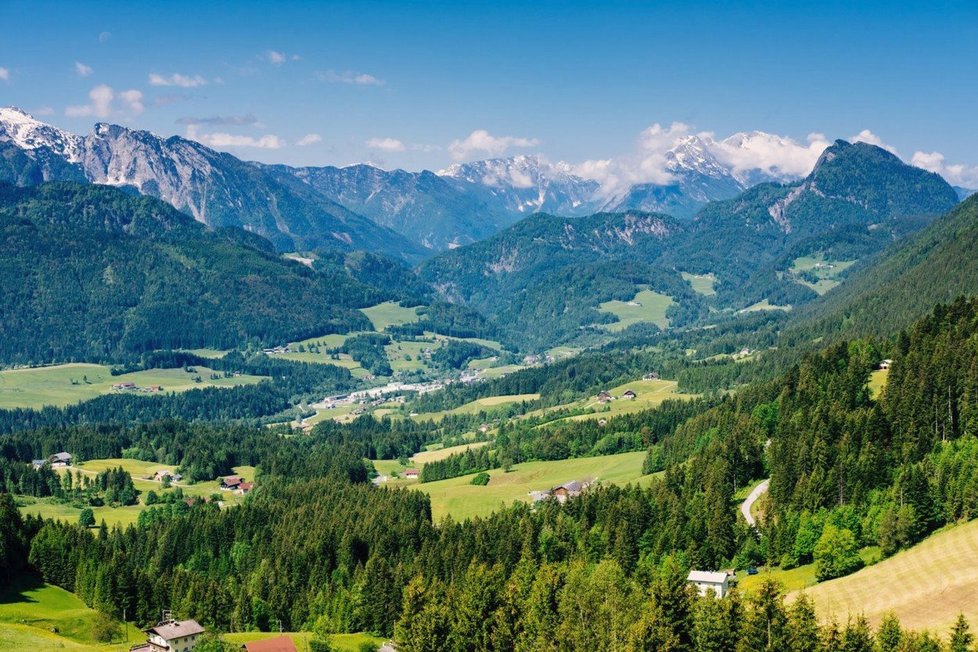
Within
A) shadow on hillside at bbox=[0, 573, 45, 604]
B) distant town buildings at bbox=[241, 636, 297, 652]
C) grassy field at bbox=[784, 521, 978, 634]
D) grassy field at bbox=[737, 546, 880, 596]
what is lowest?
distant town buildings at bbox=[241, 636, 297, 652]

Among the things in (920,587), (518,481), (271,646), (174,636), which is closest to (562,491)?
(518,481)

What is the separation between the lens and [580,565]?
8706 centimetres

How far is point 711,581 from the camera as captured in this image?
8706cm

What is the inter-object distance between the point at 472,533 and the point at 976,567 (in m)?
53.9

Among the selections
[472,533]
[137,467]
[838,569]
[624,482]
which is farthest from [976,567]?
[137,467]

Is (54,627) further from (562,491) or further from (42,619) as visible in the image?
(562,491)

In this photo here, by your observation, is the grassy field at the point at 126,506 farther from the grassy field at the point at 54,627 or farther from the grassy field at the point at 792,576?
the grassy field at the point at 792,576

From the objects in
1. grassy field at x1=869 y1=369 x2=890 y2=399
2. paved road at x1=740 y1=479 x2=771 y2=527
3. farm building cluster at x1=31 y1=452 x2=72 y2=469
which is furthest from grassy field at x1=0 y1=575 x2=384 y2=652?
farm building cluster at x1=31 y1=452 x2=72 y2=469

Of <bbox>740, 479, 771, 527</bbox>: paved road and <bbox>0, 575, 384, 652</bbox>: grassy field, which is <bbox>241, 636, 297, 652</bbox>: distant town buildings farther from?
<bbox>740, 479, 771, 527</bbox>: paved road

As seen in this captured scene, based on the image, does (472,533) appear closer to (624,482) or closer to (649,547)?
(649,547)

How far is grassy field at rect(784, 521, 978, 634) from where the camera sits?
7138cm

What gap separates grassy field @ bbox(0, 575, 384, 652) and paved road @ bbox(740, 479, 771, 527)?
42240 mm

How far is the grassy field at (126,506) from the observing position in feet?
490

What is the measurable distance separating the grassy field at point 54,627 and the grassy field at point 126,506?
3785cm
